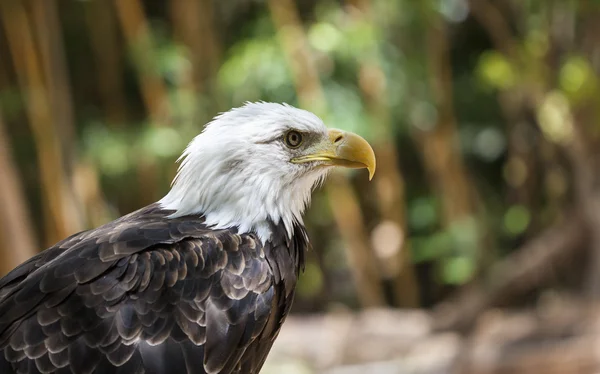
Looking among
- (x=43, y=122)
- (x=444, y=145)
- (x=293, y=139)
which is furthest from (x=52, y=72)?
(x=293, y=139)

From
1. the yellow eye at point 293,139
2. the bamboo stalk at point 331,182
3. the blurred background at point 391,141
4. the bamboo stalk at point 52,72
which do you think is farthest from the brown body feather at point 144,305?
the bamboo stalk at point 52,72

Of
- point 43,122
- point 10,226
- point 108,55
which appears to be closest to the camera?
point 10,226

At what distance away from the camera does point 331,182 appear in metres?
7.63

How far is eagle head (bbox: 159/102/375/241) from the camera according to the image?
251 centimetres

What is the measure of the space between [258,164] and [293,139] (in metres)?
0.17

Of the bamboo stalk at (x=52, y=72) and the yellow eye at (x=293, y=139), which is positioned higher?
the bamboo stalk at (x=52, y=72)

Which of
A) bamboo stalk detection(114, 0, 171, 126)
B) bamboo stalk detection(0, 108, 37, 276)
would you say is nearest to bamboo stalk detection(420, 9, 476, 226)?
bamboo stalk detection(114, 0, 171, 126)

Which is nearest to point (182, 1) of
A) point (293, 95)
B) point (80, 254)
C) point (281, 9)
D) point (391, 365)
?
point (281, 9)

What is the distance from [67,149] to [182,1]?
2.02 m

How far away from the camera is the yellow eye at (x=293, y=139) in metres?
2.60

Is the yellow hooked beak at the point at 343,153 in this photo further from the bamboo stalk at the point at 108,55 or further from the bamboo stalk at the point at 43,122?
the bamboo stalk at the point at 108,55

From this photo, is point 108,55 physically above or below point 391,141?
above

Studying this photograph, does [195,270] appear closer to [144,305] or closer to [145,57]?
[144,305]

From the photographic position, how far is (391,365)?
22.3 ft
